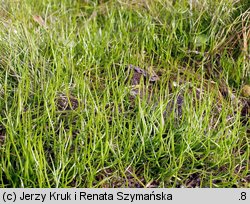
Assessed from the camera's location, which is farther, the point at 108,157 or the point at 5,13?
the point at 5,13

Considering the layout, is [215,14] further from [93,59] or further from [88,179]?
[88,179]

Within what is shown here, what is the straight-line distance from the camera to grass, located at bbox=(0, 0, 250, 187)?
5.47ft

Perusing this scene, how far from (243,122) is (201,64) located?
43 centimetres

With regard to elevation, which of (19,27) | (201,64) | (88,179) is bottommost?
(88,179)

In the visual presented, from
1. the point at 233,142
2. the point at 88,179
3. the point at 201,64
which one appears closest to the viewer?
the point at 88,179

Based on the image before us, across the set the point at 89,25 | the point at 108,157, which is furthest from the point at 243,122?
the point at 89,25

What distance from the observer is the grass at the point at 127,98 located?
1666mm

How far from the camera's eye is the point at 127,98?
192 cm

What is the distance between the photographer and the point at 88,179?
64.0 inches

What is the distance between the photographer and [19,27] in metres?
2.32

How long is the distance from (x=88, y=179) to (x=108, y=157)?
133mm

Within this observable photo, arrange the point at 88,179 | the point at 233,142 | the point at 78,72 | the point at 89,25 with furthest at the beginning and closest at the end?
the point at 89,25
the point at 78,72
the point at 233,142
the point at 88,179

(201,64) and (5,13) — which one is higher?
(5,13)

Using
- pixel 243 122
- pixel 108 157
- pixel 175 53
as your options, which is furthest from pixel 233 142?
pixel 175 53
